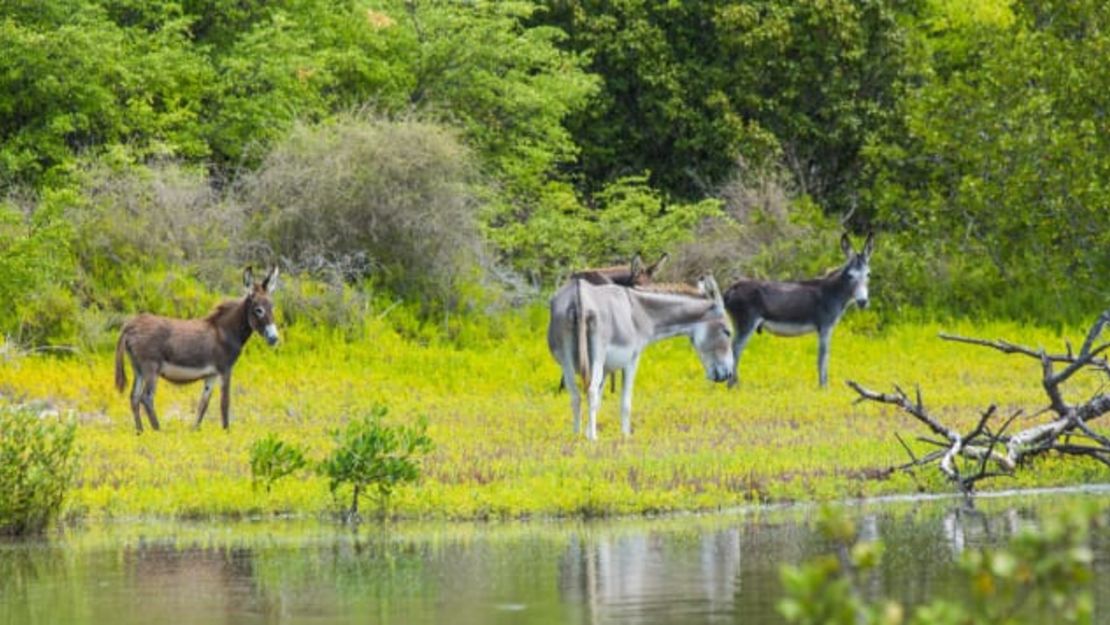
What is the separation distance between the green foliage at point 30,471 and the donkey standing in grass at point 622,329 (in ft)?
20.1

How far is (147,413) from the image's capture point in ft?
77.5

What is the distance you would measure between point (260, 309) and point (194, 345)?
33.5 inches

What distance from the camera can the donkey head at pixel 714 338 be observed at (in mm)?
23359

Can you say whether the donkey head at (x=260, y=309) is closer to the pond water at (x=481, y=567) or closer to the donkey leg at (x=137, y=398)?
the donkey leg at (x=137, y=398)

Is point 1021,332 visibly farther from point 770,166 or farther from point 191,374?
point 191,374

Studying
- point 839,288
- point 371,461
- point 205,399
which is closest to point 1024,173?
point 839,288

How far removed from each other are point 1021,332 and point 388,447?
16.7m

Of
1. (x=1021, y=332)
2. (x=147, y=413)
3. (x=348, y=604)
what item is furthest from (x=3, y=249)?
(x=348, y=604)

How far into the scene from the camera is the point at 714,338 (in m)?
23.5

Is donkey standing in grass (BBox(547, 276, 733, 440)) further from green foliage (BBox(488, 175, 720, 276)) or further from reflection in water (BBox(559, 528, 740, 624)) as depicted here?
green foliage (BBox(488, 175, 720, 276))

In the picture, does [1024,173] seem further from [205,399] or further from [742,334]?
[205,399]

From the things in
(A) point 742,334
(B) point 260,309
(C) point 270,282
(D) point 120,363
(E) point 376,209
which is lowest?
(D) point 120,363

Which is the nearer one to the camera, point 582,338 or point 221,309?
point 582,338

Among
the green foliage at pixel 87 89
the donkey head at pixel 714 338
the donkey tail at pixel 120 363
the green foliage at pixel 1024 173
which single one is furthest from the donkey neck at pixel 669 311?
the green foliage at pixel 87 89
